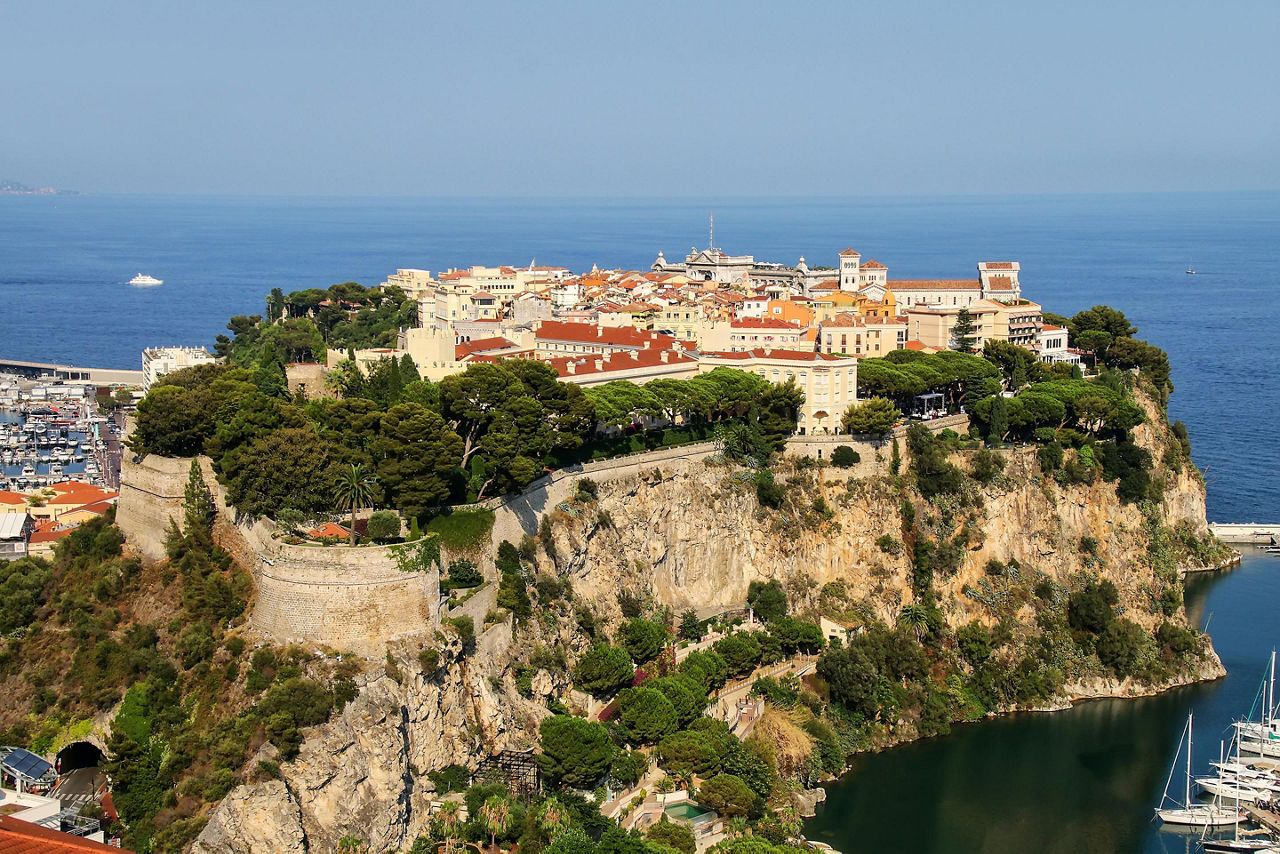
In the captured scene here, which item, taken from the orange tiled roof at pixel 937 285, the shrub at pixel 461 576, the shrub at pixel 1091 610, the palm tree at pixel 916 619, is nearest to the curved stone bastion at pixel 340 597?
the shrub at pixel 461 576

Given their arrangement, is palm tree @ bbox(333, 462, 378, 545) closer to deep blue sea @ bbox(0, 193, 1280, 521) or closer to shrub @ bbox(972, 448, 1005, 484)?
shrub @ bbox(972, 448, 1005, 484)

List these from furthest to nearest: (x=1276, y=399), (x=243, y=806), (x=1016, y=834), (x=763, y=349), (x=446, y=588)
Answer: (x=1276, y=399) → (x=763, y=349) → (x=1016, y=834) → (x=446, y=588) → (x=243, y=806)

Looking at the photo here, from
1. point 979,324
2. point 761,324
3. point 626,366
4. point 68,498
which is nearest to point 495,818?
point 626,366

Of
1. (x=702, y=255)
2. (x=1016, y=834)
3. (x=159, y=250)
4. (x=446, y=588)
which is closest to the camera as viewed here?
(x=446, y=588)

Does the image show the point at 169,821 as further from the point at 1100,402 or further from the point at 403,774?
the point at 1100,402

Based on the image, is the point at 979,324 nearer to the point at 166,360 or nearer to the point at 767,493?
the point at 767,493

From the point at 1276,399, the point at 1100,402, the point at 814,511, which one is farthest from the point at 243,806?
the point at 1276,399

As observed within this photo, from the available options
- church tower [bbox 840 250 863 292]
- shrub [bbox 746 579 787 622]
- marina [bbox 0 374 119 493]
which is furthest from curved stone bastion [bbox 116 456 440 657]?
church tower [bbox 840 250 863 292]
